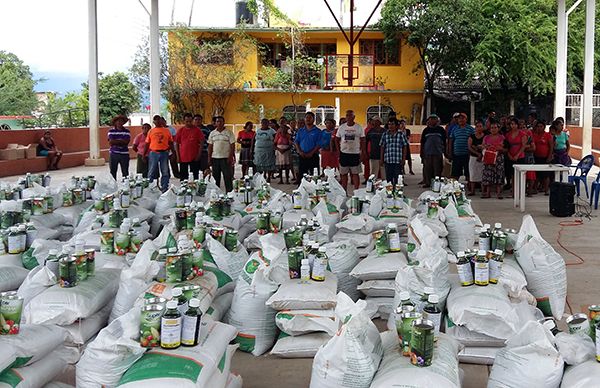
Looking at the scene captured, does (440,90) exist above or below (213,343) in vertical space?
above

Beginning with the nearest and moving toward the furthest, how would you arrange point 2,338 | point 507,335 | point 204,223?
point 2,338 → point 507,335 → point 204,223

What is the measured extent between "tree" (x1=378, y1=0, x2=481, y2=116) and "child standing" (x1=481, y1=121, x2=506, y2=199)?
14.2m

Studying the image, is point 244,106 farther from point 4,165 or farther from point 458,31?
point 4,165

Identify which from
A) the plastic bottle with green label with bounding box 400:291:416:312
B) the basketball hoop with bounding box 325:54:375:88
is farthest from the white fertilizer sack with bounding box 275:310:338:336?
the basketball hoop with bounding box 325:54:375:88

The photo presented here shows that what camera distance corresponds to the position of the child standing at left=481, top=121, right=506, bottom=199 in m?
10.8

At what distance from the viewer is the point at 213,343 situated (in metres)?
3.34

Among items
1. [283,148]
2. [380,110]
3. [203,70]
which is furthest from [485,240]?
[203,70]

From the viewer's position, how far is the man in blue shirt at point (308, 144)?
11391 mm

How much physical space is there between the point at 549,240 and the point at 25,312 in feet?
19.1

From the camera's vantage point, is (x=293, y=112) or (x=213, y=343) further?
(x=293, y=112)

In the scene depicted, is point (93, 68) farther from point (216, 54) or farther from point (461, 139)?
point (461, 139)

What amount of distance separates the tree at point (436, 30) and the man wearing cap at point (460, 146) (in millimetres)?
13682

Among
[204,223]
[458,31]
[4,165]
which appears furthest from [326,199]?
[458,31]

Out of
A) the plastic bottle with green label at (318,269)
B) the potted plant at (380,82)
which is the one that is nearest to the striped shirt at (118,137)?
the plastic bottle with green label at (318,269)
